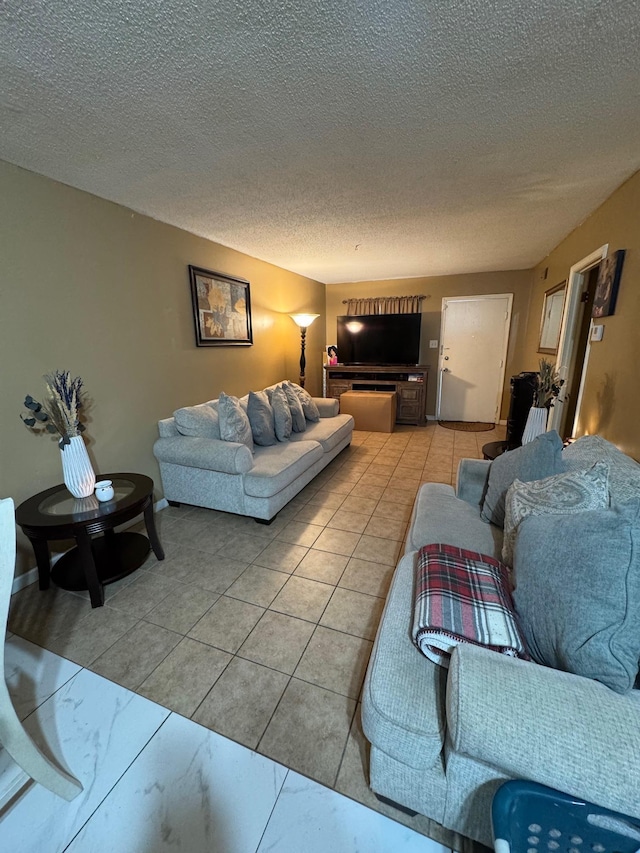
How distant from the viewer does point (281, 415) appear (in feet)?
10.5

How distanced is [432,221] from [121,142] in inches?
85.3

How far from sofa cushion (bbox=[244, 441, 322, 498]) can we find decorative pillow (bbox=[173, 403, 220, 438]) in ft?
1.32

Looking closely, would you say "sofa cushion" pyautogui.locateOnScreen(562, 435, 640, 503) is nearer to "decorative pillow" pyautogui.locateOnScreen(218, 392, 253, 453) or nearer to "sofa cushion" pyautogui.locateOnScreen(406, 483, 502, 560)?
"sofa cushion" pyautogui.locateOnScreen(406, 483, 502, 560)

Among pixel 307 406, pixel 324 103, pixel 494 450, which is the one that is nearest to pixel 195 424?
pixel 307 406

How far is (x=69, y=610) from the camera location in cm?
174

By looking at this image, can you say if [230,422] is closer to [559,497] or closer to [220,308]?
[220,308]

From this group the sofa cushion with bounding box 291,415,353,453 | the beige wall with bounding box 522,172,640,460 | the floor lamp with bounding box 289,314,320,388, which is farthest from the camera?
the floor lamp with bounding box 289,314,320,388

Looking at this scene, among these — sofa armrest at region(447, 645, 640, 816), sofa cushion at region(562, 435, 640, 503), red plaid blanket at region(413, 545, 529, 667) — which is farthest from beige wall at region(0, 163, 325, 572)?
sofa cushion at region(562, 435, 640, 503)

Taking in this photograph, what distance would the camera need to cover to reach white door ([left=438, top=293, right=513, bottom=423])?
502 centimetres

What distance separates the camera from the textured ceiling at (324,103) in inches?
39.1

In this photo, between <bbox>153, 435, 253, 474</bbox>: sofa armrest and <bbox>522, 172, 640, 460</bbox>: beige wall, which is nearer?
<bbox>522, 172, 640, 460</bbox>: beige wall

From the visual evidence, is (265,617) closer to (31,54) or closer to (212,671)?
(212,671)

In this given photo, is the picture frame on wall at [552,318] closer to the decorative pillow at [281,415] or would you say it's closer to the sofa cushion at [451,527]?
the sofa cushion at [451,527]

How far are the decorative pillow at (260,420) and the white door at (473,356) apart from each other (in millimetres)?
3466
